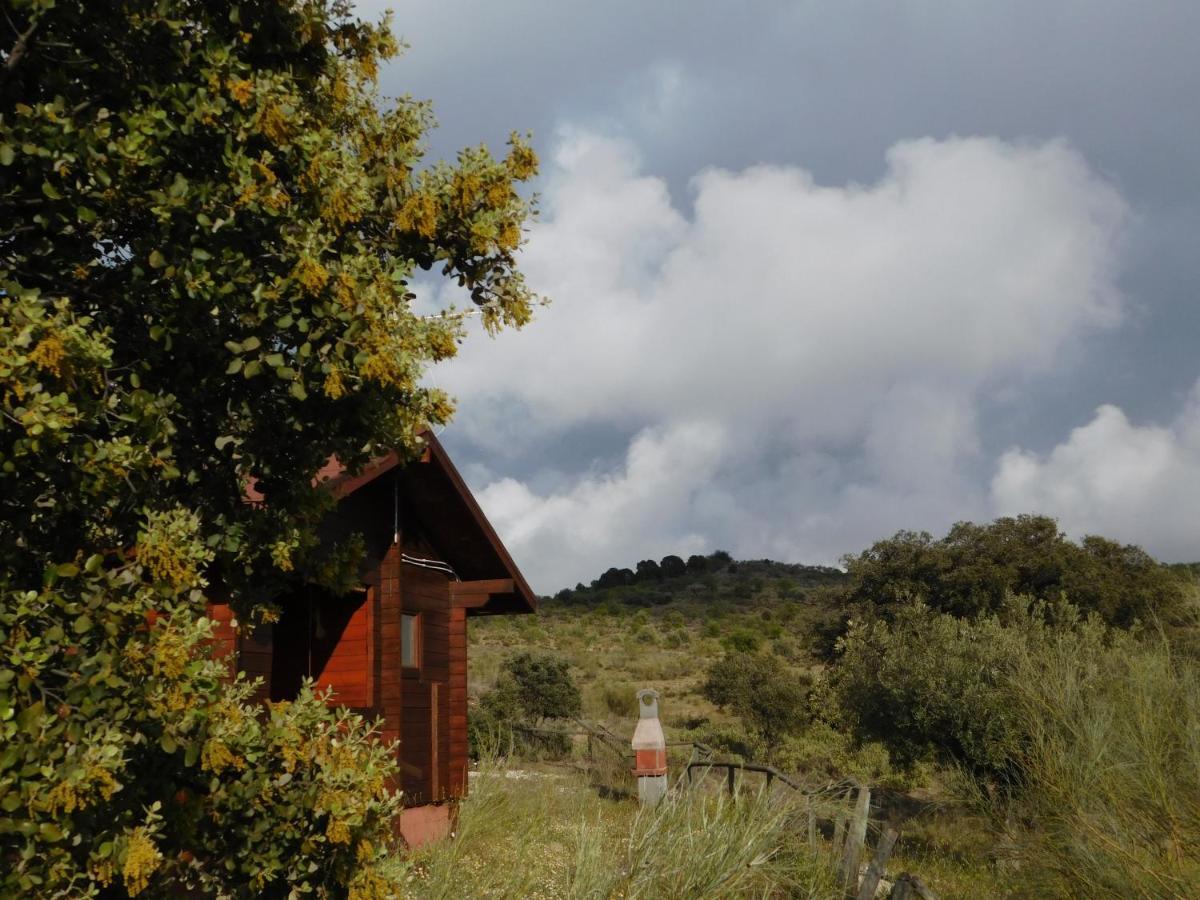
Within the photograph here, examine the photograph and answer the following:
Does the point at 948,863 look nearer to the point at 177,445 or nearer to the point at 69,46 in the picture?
the point at 177,445

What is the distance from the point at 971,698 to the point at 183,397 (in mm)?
13907

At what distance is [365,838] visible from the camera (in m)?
4.77

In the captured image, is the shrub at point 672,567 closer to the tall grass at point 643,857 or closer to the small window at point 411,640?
the small window at point 411,640

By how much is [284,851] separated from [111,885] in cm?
74

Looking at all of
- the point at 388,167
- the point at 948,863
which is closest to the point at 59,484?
→ the point at 388,167

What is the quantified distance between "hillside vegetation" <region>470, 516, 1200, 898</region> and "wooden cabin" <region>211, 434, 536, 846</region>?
1.77m

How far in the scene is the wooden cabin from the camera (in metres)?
11.8

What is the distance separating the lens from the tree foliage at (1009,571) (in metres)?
26.9

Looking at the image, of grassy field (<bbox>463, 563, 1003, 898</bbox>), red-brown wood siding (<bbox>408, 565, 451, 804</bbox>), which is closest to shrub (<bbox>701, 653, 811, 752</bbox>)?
grassy field (<bbox>463, 563, 1003, 898</bbox>)

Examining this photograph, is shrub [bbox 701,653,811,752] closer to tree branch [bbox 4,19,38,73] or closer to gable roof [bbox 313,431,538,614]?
gable roof [bbox 313,431,538,614]

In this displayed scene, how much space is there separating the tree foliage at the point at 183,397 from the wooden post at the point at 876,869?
16.3 ft

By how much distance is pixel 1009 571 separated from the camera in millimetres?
27703

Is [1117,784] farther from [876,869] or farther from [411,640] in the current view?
[411,640]

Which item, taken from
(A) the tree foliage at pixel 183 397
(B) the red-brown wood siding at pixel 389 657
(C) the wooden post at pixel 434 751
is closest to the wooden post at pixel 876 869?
(A) the tree foliage at pixel 183 397
